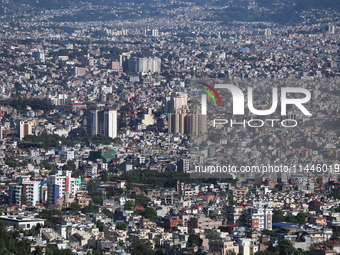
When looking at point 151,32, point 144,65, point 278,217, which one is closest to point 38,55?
point 144,65

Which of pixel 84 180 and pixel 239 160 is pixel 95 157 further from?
pixel 239 160

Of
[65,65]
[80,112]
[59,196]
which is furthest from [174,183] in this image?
[65,65]

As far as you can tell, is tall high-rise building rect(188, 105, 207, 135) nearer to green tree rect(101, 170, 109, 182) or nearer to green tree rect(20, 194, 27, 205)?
green tree rect(101, 170, 109, 182)

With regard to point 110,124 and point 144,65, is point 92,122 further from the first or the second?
point 144,65

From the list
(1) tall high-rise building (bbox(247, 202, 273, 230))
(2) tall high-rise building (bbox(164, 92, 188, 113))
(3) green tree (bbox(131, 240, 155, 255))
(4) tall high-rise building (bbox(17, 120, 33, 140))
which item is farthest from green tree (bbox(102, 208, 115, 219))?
(2) tall high-rise building (bbox(164, 92, 188, 113))

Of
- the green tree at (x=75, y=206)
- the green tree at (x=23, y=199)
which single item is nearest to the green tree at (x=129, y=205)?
the green tree at (x=75, y=206)
